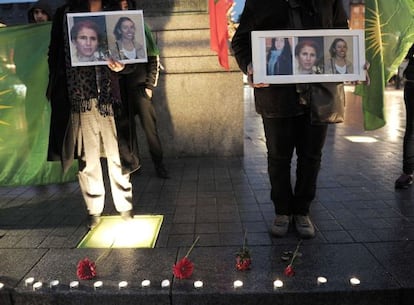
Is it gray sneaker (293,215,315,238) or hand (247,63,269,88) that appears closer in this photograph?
hand (247,63,269,88)

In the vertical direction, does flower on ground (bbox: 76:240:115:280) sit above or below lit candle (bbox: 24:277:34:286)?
above

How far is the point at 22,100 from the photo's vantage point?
15.1 ft

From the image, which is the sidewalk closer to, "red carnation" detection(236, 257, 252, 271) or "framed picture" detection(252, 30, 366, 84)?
"red carnation" detection(236, 257, 252, 271)

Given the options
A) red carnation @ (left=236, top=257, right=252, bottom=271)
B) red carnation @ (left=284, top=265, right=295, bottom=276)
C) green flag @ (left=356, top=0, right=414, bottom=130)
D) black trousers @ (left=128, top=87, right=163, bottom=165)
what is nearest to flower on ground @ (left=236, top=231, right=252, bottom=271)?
red carnation @ (left=236, top=257, right=252, bottom=271)

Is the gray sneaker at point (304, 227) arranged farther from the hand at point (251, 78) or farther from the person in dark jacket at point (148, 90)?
the person in dark jacket at point (148, 90)

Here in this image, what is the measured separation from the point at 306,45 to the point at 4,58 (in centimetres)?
344

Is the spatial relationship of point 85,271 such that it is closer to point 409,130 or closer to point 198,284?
point 198,284

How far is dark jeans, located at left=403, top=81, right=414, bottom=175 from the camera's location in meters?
4.40

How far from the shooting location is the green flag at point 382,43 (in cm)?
363

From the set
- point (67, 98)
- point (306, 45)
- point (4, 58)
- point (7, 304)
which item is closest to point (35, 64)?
point (4, 58)

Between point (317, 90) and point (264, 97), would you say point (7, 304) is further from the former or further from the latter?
point (317, 90)

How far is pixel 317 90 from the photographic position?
9.86 ft

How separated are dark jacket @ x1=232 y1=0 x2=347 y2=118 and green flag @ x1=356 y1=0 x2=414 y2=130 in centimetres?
67

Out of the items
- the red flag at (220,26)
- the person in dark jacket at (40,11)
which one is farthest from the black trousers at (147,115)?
the person in dark jacket at (40,11)
